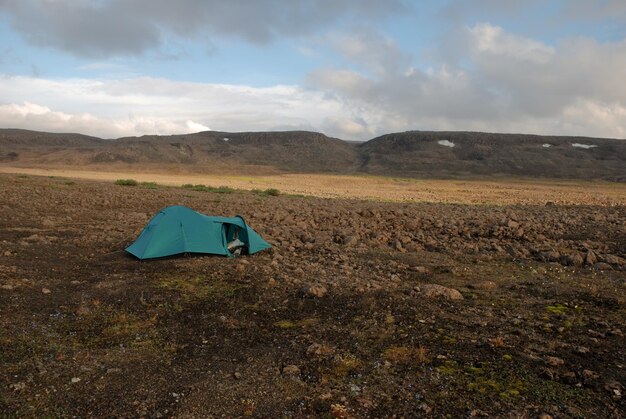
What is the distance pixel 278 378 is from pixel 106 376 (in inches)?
71.3

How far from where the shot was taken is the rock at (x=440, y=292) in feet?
25.5

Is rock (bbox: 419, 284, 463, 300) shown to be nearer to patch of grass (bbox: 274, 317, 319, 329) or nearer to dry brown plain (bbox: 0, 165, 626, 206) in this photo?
patch of grass (bbox: 274, 317, 319, 329)

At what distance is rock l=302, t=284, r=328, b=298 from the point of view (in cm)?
784

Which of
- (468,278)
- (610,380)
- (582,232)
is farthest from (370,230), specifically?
(610,380)

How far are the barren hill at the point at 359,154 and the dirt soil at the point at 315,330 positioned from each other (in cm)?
7008

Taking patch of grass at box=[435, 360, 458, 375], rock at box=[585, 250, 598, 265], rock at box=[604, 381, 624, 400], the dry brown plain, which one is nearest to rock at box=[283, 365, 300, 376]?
patch of grass at box=[435, 360, 458, 375]

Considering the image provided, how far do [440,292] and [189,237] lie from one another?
17.6 feet

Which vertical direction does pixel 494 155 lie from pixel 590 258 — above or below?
above

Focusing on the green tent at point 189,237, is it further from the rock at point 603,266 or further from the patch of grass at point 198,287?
the rock at point 603,266

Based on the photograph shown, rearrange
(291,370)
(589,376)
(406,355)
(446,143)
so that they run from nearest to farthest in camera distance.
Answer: (589,376) → (291,370) → (406,355) → (446,143)

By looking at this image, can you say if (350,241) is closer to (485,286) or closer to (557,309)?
(485,286)

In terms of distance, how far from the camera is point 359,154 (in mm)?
112125

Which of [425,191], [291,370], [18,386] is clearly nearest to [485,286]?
[291,370]

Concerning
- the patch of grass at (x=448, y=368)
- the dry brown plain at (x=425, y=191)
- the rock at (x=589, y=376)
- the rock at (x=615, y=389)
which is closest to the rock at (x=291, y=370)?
the patch of grass at (x=448, y=368)
